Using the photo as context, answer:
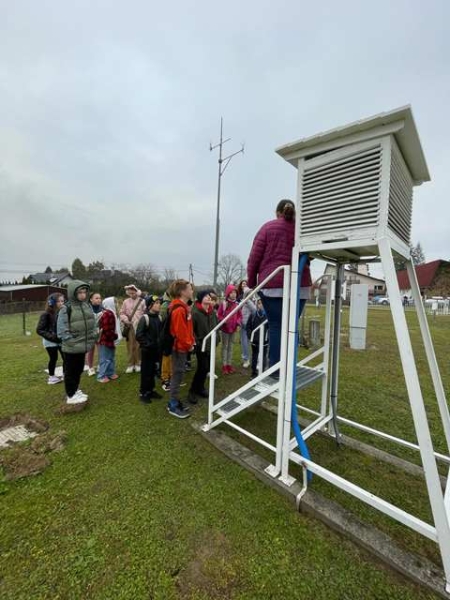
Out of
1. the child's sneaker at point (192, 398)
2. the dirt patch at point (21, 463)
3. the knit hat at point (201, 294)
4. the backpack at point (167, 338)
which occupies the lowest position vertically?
the dirt patch at point (21, 463)

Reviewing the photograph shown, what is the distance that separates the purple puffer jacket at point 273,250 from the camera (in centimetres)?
262

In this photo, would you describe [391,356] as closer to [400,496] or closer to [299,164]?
[400,496]

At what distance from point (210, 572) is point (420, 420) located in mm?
1703

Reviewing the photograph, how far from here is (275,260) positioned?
104 inches

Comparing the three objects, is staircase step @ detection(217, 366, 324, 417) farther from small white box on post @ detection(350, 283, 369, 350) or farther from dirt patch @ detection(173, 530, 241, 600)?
small white box on post @ detection(350, 283, 369, 350)

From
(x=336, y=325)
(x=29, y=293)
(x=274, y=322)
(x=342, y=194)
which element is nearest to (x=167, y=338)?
(x=274, y=322)

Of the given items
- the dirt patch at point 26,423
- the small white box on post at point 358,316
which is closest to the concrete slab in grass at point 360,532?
the dirt patch at point 26,423

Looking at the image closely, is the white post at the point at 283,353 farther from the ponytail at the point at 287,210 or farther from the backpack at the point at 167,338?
the backpack at the point at 167,338

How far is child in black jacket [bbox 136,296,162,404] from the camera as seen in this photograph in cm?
418

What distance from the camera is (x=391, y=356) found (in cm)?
774

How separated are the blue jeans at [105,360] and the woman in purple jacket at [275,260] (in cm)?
357

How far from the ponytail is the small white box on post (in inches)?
261

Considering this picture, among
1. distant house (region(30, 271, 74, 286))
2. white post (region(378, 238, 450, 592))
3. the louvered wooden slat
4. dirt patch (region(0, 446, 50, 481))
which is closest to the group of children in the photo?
dirt patch (region(0, 446, 50, 481))

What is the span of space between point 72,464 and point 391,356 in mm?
8197
